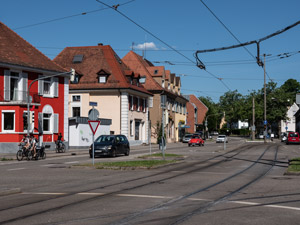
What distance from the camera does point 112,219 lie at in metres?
7.70

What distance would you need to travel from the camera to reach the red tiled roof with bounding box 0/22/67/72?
122 feet

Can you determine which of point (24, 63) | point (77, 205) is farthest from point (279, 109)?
point (77, 205)

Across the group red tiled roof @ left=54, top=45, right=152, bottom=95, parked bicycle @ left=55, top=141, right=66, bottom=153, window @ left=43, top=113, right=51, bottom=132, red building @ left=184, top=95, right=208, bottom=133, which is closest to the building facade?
red tiled roof @ left=54, top=45, right=152, bottom=95

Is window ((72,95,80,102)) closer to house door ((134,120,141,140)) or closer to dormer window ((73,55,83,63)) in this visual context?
dormer window ((73,55,83,63))

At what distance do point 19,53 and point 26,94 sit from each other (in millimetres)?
3763

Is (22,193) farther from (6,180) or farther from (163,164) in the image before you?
(163,164)

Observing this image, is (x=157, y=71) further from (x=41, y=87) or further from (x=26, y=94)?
(x=26, y=94)

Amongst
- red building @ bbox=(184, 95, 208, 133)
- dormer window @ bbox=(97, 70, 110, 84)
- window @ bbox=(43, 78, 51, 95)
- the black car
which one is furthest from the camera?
red building @ bbox=(184, 95, 208, 133)

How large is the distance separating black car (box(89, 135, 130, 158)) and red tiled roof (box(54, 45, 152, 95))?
21517 mm

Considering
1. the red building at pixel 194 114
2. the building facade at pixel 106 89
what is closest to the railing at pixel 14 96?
the building facade at pixel 106 89

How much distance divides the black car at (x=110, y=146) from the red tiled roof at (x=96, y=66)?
2152 centimetres

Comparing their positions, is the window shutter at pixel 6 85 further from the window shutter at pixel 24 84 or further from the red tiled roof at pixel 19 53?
the window shutter at pixel 24 84

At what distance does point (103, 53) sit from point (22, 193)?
1829 inches

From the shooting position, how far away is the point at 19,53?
39.2 m
